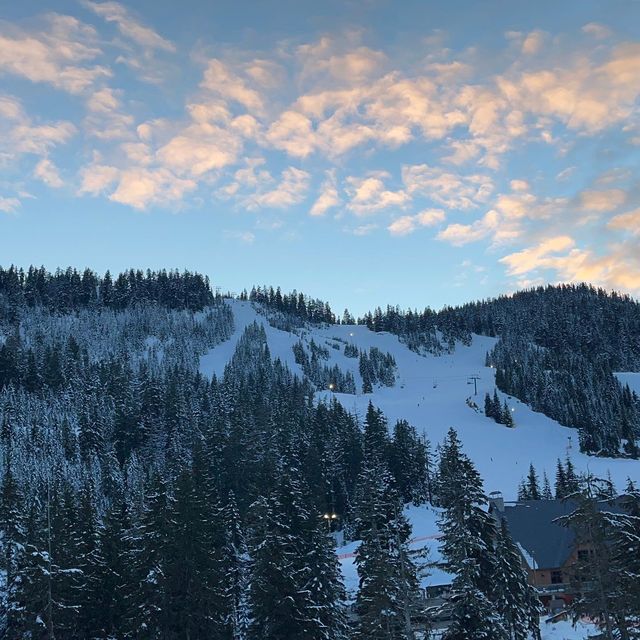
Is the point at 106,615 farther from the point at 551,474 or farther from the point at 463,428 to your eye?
the point at 463,428

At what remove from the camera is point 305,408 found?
133250mm

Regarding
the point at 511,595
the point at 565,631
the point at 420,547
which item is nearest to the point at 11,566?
the point at 511,595

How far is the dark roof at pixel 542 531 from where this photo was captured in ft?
208

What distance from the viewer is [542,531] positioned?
6681 cm

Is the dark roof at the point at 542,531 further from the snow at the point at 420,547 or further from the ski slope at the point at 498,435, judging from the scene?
the ski slope at the point at 498,435

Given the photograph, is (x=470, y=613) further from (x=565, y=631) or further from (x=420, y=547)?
(x=420, y=547)

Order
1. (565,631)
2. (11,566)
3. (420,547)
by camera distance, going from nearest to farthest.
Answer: (11,566), (565,631), (420,547)

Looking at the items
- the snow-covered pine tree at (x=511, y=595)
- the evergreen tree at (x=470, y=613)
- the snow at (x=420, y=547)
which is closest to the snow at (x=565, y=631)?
the snow-covered pine tree at (x=511, y=595)

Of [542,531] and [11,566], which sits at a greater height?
[542,531]

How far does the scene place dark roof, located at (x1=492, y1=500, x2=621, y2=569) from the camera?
63.5 m

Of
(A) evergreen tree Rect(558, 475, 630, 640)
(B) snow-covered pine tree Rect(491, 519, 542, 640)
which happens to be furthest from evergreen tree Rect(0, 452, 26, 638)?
(A) evergreen tree Rect(558, 475, 630, 640)

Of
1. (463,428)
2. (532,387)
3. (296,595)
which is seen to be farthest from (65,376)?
(532,387)

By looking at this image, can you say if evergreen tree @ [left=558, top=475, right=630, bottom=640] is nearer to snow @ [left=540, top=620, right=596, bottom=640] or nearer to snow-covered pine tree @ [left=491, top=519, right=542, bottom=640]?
snow-covered pine tree @ [left=491, top=519, right=542, bottom=640]

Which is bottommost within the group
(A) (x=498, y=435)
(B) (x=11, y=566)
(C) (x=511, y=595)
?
(C) (x=511, y=595)
